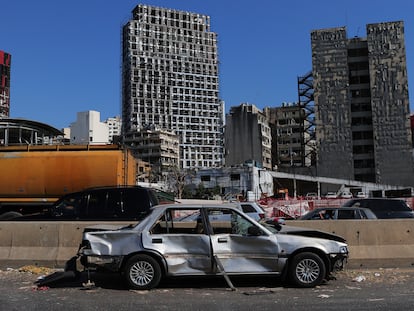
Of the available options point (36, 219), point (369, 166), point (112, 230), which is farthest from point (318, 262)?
point (369, 166)

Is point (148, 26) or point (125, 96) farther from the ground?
point (148, 26)

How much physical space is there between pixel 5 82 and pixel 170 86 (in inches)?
2678

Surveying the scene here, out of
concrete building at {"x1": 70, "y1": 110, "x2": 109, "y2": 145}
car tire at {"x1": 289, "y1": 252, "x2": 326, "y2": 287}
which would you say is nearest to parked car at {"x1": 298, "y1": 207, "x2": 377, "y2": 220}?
car tire at {"x1": 289, "y1": 252, "x2": 326, "y2": 287}

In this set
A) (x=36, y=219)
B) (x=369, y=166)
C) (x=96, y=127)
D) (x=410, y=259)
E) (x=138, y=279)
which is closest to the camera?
(x=138, y=279)

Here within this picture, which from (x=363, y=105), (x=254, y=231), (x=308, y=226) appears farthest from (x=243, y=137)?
(x=254, y=231)

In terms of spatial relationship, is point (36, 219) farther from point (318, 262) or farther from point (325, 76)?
point (325, 76)

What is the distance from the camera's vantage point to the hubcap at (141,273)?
8617mm

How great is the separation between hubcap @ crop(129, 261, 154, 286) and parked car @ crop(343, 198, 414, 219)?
10.8m

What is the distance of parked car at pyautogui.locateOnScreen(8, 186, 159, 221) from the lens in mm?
11586

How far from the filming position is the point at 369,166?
3770 inches

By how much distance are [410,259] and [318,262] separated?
322 centimetres

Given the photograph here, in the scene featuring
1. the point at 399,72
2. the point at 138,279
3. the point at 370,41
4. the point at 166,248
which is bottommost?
the point at 138,279

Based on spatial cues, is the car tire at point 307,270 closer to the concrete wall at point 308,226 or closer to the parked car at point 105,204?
the concrete wall at point 308,226

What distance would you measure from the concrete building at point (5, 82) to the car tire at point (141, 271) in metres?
139
